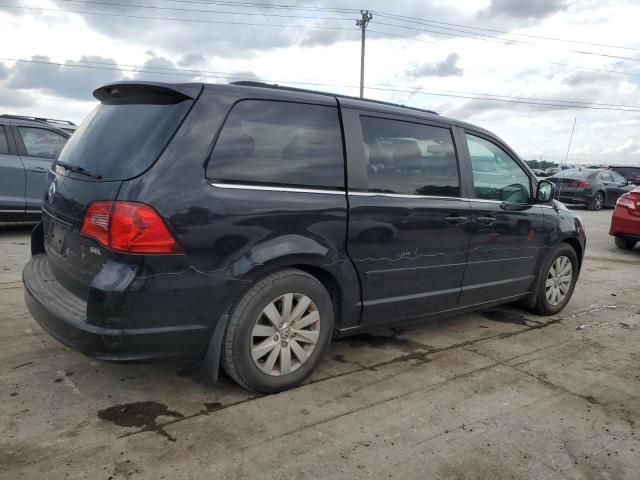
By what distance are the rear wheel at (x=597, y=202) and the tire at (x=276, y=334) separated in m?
16.6

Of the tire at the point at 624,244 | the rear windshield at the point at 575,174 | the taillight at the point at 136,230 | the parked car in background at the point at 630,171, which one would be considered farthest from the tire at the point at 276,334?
the parked car in background at the point at 630,171

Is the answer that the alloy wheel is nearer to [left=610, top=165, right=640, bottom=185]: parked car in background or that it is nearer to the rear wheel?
the rear wheel

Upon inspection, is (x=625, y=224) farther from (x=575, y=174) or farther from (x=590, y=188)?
(x=575, y=174)

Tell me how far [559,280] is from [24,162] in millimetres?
7087

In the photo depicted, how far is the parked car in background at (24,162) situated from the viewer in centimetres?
753

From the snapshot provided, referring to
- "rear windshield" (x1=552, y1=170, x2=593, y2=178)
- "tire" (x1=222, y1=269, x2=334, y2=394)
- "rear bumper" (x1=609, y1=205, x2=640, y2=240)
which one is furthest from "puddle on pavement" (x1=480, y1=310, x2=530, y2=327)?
"rear windshield" (x1=552, y1=170, x2=593, y2=178)

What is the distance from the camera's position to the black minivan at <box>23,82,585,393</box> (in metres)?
2.63

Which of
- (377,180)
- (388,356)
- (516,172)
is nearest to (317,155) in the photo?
(377,180)

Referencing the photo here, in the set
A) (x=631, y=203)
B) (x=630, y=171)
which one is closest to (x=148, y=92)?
(x=631, y=203)

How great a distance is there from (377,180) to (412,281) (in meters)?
0.75

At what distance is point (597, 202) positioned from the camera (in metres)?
17.6

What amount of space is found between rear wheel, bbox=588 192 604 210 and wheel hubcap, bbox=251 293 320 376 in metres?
16.7

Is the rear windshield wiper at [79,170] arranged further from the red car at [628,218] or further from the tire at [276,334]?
the red car at [628,218]

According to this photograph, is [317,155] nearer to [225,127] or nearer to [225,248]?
[225,127]
